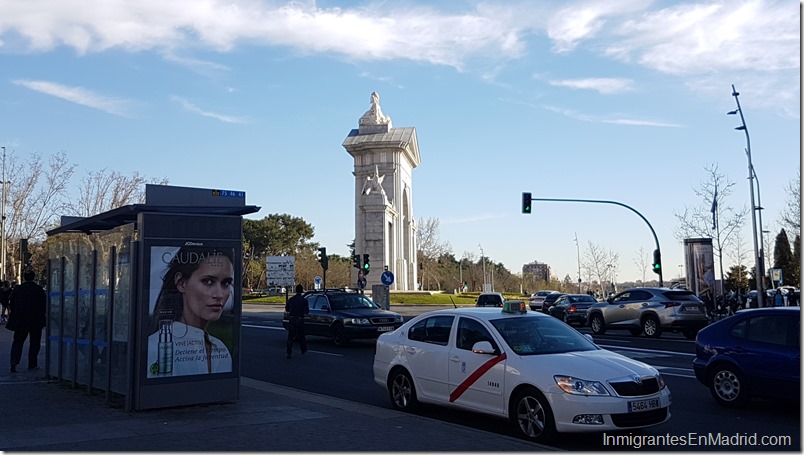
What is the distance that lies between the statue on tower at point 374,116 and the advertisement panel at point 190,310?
67.6 m

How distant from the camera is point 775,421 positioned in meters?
9.85

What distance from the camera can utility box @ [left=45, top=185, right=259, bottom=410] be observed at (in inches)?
393

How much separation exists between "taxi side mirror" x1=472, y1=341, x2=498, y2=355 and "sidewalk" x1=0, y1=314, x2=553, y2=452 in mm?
928

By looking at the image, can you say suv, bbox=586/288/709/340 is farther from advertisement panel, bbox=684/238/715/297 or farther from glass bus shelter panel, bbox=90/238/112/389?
glass bus shelter panel, bbox=90/238/112/389

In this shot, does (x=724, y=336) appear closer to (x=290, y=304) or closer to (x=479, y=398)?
(x=479, y=398)

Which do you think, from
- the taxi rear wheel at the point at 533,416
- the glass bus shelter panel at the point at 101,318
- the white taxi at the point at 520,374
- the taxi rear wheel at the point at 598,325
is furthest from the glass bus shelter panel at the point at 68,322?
the taxi rear wheel at the point at 598,325

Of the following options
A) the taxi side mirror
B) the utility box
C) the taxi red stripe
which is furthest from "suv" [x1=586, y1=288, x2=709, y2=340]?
the utility box

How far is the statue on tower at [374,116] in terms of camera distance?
77500 millimetres

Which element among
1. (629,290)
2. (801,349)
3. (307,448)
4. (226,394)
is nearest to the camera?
(307,448)

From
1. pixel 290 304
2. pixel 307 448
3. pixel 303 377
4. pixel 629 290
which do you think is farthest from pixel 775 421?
pixel 629 290

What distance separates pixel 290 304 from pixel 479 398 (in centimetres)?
1056

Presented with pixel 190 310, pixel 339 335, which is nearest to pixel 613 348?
pixel 339 335

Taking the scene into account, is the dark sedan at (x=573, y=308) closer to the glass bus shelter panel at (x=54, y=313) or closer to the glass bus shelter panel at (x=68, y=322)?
the glass bus shelter panel at (x=54, y=313)

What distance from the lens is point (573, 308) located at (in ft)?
109
